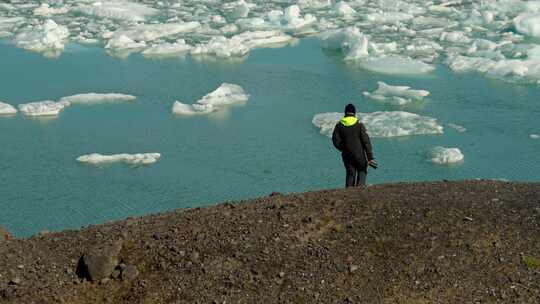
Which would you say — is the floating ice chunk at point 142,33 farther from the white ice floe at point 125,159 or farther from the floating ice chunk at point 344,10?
the white ice floe at point 125,159

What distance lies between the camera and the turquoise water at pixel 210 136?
13.8m

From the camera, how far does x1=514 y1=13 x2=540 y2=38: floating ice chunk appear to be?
23.0 metres

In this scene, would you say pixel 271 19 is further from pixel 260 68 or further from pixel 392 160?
pixel 392 160

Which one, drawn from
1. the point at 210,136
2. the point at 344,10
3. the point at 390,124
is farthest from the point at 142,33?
the point at 390,124

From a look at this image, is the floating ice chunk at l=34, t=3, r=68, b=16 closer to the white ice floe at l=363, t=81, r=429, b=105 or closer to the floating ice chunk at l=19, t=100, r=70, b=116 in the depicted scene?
the floating ice chunk at l=19, t=100, r=70, b=116

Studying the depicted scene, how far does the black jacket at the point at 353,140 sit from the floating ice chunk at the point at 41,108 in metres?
10.9

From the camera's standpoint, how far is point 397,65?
20625mm

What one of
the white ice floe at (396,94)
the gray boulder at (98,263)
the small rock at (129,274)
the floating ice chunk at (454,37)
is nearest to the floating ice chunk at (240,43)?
the floating ice chunk at (454,37)

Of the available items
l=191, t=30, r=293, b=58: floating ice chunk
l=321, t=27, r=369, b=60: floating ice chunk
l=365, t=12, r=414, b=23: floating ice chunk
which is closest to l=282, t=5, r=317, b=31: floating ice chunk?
l=191, t=30, r=293, b=58: floating ice chunk

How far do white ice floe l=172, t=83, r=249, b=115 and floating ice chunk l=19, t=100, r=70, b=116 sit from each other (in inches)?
102

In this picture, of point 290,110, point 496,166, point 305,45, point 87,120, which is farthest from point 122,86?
point 496,166

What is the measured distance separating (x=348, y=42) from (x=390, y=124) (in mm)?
6842

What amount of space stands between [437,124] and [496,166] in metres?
2.18

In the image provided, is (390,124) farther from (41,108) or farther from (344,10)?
(344,10)
